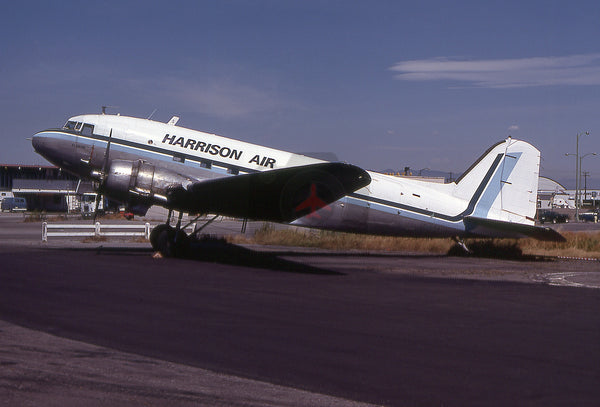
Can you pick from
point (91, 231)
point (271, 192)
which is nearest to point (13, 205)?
point (91, 231)

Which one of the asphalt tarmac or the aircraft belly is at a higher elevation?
the aircraft belly

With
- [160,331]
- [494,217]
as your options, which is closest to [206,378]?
[160,331]

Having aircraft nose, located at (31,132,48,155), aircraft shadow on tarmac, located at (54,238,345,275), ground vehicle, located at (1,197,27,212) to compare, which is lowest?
aircraft shadow on tarmac, located at (54,238,345,275)

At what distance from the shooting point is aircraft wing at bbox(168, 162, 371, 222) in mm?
14047

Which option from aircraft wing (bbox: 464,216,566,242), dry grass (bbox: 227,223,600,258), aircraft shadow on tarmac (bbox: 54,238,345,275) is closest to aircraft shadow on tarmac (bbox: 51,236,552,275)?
aircraft shadow on tarmac (bbox: 54,238,345,275)

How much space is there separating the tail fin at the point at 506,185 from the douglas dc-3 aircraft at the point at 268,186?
3 cm

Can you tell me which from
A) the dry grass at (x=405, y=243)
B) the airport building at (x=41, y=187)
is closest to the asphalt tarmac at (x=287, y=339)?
the dry grass at (x=405, y=243)

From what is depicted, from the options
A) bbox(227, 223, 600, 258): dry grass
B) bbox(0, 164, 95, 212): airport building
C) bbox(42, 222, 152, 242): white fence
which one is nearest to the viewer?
bbox(42, 222, 152, 242): white fence

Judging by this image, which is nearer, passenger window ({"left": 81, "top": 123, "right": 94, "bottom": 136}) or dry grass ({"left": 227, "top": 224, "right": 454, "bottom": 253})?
passenger window ({"left": 81, "top": 123, "right": 94, "bottom": 136})

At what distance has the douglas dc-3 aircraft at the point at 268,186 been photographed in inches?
611

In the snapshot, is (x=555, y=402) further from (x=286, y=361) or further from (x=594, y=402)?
(x=286, y=361)

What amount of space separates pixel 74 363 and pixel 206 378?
1.36 metres

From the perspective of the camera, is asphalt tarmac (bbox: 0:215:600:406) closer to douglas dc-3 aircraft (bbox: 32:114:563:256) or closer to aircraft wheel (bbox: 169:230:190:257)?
douglas dc-3 aircraft (bbox: 32:114:563:256)

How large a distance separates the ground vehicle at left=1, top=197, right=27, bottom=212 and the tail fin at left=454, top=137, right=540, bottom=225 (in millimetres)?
63063
